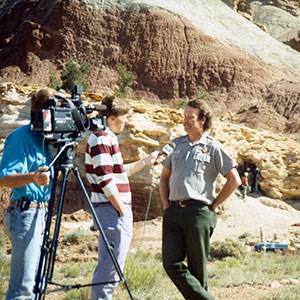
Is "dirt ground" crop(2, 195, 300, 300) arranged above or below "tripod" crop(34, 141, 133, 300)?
below

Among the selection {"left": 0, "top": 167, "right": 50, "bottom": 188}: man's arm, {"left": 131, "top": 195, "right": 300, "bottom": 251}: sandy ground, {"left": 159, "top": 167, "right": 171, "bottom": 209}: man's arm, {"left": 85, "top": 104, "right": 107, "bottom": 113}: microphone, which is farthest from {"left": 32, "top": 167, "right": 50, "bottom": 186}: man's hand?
{"left": 131, "top": 195, "right": 300, "bottom": 251}: sandy ground

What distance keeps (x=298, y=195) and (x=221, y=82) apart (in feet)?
64.8

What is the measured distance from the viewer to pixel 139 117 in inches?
672

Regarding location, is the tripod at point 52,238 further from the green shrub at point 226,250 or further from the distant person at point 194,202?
the green shrub at point 226,250

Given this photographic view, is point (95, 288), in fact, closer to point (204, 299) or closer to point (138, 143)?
point (204, 299)

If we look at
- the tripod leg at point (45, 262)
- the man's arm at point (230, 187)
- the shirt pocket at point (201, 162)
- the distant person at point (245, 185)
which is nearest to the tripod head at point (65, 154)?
the tripod leg at point (45, 262)

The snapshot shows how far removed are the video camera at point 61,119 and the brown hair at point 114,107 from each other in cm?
48

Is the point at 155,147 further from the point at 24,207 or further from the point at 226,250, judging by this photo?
the point at 24,207

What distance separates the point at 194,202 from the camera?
4.20 meters

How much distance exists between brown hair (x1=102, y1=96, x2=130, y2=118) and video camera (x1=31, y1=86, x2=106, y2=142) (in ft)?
1.56

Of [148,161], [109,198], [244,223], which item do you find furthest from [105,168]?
[244,223]

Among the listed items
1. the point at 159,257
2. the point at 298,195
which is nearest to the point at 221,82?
the point at 298,195

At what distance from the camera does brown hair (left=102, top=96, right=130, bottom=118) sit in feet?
13.9

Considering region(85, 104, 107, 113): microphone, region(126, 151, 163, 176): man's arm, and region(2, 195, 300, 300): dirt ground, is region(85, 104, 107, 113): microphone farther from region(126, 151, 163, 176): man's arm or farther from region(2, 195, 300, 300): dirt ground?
region(2, 195, 300, 300): dirt ground
